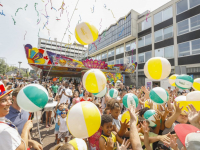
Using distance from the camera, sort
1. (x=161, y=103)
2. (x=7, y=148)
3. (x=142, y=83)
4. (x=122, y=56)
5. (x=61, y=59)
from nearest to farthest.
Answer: (x=7, y=148), (x=161, y=103), (x=61, y=59), (x=142, y=83), (x=122, y=56)

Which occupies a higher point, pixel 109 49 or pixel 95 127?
pixel 109 49

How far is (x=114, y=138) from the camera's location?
182cm

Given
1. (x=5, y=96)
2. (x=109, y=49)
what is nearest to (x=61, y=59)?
(x=5, y=96)

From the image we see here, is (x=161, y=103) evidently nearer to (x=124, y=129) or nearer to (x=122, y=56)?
(x=124, y=129)

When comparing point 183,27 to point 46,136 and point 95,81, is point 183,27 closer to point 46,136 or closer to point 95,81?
point 95,81

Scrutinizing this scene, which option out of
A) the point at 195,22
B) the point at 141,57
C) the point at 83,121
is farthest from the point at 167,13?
the point at 83,121

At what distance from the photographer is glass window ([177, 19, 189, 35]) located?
13773 mm

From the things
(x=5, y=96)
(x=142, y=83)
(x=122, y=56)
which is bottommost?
(x=142, y=83)

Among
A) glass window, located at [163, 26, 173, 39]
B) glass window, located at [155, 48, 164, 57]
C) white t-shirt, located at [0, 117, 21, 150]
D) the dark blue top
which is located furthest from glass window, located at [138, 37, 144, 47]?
white t-shirt, located at [0, 117, 21, 150]

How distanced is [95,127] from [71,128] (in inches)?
14.6

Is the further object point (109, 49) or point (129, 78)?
point (109, 49)

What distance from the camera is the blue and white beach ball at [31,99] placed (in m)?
1.93

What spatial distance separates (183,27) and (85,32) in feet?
52.9

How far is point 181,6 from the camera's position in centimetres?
1439
